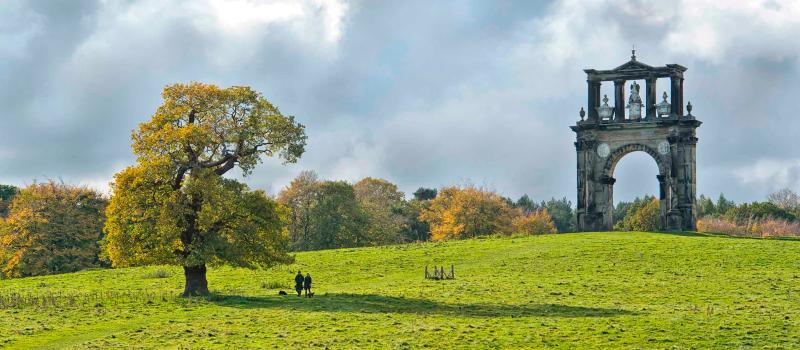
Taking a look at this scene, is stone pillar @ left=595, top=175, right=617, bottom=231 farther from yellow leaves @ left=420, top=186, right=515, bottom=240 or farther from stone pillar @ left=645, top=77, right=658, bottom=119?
yellow leaves @ left=420, top=186, right=515, bottom=240

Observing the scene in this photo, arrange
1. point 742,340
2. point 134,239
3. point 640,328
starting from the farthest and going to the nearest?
1. point 134,239
2. point 640,328
3. point 742,340

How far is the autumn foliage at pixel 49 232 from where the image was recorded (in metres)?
90.0

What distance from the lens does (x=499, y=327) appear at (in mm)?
46219

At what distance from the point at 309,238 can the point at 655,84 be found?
38268 mm

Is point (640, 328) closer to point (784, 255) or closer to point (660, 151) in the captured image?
point (784, 255)

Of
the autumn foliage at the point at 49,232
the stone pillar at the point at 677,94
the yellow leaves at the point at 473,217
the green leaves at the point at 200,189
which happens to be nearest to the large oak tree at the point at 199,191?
the green leaves at the point at 200,189

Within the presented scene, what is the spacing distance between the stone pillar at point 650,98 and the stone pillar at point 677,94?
1.35 meters

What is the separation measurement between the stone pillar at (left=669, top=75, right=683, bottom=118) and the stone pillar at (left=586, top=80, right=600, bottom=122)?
5604 millimetres

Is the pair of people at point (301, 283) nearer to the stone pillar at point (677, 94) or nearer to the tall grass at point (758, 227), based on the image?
the stone pillar at point (677, 94)

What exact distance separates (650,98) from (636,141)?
3398 millimetres

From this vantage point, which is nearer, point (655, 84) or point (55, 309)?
point (55, 309)

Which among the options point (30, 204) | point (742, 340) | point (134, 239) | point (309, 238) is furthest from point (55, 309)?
point (309, 238)

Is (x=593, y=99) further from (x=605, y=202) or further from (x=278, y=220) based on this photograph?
(x=278, y=220)

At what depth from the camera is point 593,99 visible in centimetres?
9375
